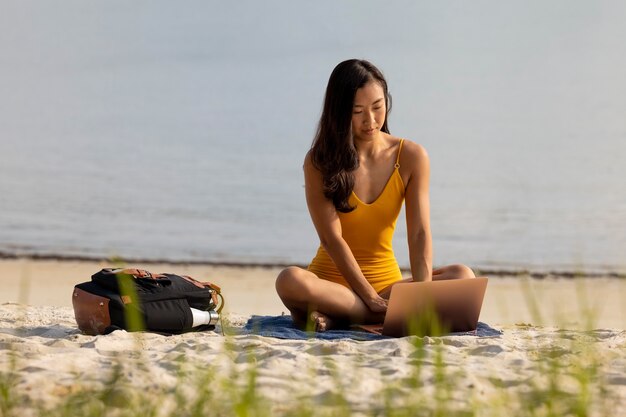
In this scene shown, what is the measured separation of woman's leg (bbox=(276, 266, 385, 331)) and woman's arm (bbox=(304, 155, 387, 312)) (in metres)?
0.06

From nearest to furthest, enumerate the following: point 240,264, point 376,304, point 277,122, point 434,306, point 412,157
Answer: point 434,306 → point 376,304 → point 412,157 → point 240,264 → point 277,122

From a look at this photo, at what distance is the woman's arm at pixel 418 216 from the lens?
187 inches

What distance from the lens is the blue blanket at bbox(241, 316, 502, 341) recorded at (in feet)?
14.7

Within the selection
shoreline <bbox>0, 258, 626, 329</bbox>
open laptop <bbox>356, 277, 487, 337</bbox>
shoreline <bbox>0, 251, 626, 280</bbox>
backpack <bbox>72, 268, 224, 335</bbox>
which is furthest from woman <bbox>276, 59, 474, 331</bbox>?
shoreline <bbox>0, 251, 626, 280</bbox>

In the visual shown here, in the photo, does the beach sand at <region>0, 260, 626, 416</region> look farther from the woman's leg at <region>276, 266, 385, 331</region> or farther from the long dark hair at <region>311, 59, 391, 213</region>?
the long dark hair at <region>311, 59, 391, 213</region>

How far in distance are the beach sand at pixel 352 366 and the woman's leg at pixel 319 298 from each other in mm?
397

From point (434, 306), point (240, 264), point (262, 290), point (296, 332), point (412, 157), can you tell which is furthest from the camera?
point (240, 264)

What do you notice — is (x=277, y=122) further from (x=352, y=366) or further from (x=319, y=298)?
(x=352, y=366)

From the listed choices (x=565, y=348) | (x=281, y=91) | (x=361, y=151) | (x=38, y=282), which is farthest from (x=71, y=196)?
Result: (x=565, y=348)

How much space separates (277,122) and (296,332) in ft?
61.2

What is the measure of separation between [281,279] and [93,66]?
924 inches

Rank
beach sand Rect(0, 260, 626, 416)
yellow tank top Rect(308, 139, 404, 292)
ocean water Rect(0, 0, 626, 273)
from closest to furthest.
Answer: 1. beach sand Rect(0, 260, 626, 416)
2. yellow tank top Rect(308, 139, 404, 292)
3. ocean water Rect(0, 0, 626, 273)

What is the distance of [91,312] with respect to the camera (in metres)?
4.49

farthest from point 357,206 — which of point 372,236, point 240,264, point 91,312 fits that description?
point 240,264
